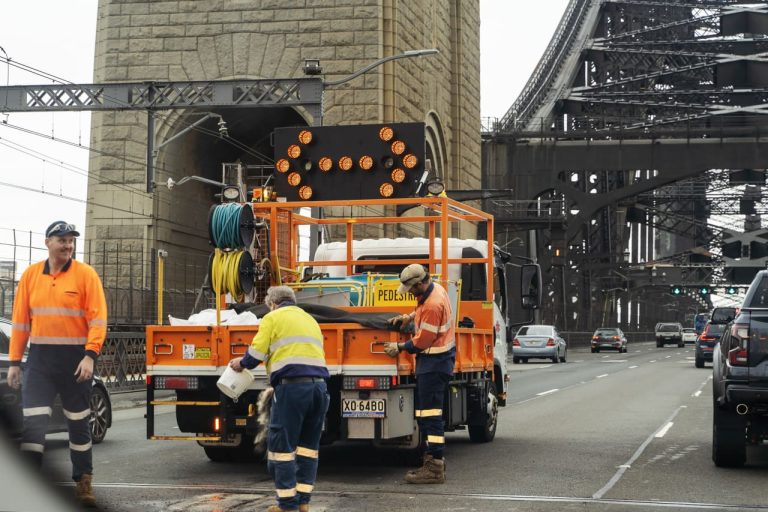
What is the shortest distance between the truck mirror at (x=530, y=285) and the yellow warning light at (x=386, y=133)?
2.41 m

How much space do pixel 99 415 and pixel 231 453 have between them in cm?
248

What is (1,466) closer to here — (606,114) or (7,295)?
(7,295)

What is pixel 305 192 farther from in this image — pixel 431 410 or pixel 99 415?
pixel 431 410

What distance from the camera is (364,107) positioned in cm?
3650

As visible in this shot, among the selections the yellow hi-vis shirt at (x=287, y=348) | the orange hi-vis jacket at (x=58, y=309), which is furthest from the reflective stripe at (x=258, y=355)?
the orange hi-vis jacket at (x=58, y=309)

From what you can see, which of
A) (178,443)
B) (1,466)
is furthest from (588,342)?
(1,466)

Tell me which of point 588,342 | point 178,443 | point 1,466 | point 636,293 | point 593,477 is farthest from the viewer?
point 636,293

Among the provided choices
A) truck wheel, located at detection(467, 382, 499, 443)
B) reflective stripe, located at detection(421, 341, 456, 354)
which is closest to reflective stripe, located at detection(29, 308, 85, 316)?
reflective stripe, located at detection(421, 341, 456, 354)

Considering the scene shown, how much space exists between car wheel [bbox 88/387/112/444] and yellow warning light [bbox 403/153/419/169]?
4.31m

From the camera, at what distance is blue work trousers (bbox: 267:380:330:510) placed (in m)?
8.91

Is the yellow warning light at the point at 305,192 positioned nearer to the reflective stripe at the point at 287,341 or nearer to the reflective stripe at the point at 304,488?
the reflective stripe at the point at 287,341

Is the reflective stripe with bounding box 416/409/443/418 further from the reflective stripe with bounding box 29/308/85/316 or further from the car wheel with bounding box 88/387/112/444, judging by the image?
the car wheel with bounding box 88/387/112/444

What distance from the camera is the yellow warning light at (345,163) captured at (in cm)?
1444

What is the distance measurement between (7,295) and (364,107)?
14482 mm
